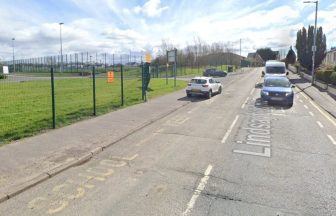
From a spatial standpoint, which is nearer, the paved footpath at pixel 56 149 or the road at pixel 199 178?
the road at pixel 199 178

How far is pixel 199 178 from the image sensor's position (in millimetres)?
5684

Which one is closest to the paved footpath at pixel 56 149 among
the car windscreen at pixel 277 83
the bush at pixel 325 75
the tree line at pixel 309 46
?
the car windscreen at pixel 277 83

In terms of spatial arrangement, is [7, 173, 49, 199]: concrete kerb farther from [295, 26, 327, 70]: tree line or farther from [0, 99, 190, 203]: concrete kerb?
[295, 26, 327, 70]: tree line

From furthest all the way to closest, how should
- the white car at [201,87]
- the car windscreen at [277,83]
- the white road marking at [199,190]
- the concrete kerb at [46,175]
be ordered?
the white car at [201,87], the car windscreen at [277,83], the concrete kerb at [46,175], the white road marking at [199,190]

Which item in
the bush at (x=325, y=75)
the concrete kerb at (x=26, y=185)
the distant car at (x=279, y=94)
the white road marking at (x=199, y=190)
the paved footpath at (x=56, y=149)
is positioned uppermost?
the bush at (x=325, y=75)

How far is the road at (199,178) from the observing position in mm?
4543

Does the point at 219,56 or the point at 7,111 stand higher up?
the point at 219,56

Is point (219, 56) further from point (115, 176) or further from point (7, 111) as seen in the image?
point (115, 176)

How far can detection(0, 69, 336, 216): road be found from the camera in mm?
4543

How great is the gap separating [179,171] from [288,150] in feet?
11.0

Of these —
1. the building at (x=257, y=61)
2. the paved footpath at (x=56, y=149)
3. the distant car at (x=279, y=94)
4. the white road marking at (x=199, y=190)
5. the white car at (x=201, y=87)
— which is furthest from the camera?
the building at (x=257, y=61)

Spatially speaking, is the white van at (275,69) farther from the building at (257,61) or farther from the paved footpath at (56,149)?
the building at (257,61)

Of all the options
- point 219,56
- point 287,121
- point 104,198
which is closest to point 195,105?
point 287,121

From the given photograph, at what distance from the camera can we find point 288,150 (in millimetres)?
7742
